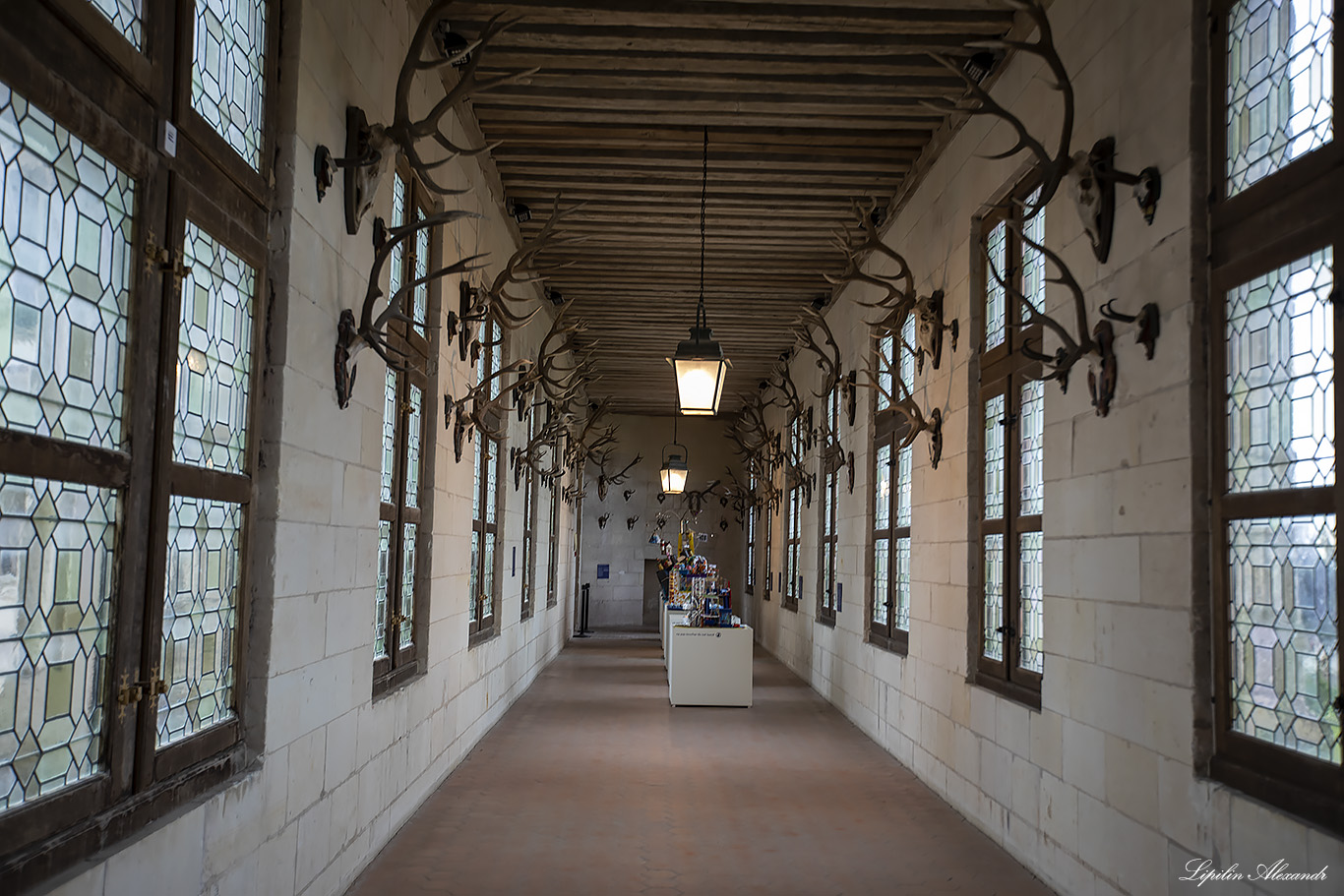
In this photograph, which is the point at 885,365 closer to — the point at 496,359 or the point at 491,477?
the point at 496,359

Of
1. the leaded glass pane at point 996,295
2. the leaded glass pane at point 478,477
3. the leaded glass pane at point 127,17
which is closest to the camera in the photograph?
the leaded glass pane at point 127,17

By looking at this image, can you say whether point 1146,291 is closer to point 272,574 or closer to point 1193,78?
point 1193,78

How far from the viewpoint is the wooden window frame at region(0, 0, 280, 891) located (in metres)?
1.88

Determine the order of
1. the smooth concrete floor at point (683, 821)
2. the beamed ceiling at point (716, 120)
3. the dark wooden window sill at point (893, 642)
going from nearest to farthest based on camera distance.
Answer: the smooth concrete floor at point (683, 821)
the beamed ceiling at point (716, 120)
the dark wooden window sill at point (893, 642)

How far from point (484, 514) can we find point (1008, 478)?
3794 mm

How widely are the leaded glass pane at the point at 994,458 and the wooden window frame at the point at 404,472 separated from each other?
105 inches

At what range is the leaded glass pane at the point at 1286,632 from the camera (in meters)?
2.58

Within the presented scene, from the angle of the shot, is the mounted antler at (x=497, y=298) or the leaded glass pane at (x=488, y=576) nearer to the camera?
the mounted antler at (x=497, y=298)

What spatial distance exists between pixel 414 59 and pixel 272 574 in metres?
1.71

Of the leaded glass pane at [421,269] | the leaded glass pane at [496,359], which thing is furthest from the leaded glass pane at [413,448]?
the leaded glass pane at [496,359]

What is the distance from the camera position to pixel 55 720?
201 centimetres

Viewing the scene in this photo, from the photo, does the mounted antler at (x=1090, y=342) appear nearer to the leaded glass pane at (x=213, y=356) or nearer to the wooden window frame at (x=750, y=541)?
the leaded glass pane at (x=213, y=356)

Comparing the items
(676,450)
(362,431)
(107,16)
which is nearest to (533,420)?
(362,431)

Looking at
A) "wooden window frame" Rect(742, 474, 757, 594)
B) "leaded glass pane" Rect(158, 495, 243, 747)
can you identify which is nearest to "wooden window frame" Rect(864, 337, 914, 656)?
"leaded glass pane" Rect(158, 495, 243, 747)
